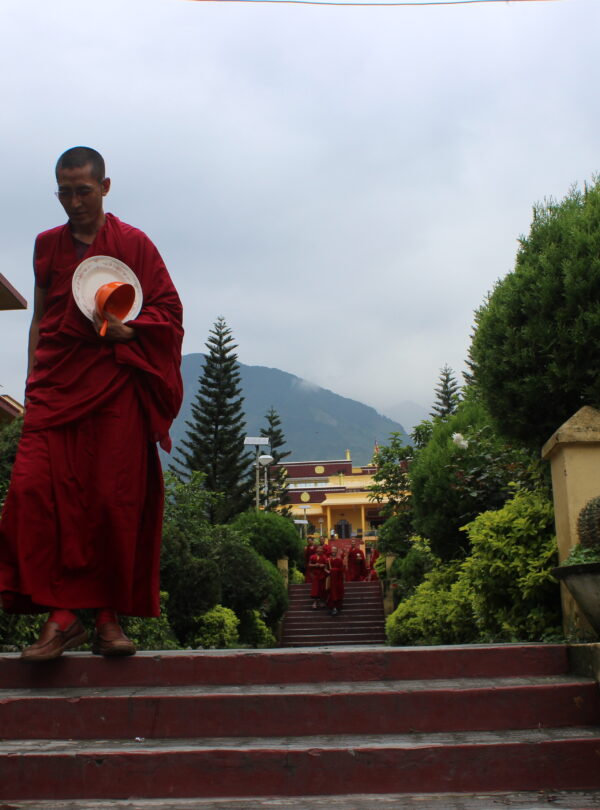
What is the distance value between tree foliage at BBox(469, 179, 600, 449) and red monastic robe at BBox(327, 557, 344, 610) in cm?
1628

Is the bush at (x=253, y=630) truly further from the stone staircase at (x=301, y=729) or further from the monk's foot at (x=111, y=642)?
the stone staircase at (x=301, y=729)

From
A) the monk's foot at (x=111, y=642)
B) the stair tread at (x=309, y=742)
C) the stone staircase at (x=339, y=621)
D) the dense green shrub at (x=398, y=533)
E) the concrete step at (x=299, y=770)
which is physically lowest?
the stone staircase at (x=339, y=621)

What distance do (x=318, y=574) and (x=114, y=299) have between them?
63.9ft

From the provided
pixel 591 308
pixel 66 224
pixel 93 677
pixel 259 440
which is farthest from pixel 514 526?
pixel 259 440

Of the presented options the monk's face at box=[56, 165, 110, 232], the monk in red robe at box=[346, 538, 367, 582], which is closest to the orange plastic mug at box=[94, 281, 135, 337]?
the monk's face at box=[56, 165, 110, 232]

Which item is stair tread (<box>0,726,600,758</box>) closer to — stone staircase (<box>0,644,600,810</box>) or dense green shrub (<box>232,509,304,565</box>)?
stone staircase (<box>0,644,600,810</box>)

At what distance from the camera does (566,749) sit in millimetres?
2689

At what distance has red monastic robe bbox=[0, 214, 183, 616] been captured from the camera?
3.38 meters

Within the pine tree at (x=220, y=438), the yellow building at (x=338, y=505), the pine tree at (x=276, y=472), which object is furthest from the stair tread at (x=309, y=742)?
the yellow building at (x=338, y=505)

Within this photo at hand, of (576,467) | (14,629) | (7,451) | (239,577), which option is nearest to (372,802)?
(576,467)

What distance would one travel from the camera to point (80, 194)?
3807mm

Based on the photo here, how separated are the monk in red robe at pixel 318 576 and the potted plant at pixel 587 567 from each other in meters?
18.6

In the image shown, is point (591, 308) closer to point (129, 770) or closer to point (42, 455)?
point (42, 455)

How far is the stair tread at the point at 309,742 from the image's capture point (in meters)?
2.70
